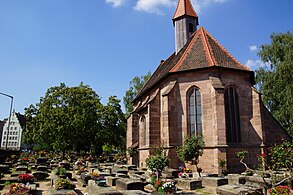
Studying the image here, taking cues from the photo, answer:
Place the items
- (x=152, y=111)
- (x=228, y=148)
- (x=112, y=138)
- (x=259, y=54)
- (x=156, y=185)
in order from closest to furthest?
(x=156, y=185) < (x=228, y=148) < (x=152, y=111) < (x=259, y=54) < (x=112, y=138)

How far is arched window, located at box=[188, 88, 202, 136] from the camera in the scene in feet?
60.3

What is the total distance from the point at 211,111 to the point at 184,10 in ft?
45.8

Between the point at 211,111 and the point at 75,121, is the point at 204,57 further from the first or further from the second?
the point at 75,121

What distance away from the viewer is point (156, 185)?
426 inches

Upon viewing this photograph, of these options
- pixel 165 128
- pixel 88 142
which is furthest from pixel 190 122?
pixel 88 142

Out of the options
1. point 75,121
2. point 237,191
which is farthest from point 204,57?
point 75,121

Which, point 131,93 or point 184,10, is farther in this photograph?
point 131,93

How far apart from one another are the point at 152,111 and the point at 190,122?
352cm

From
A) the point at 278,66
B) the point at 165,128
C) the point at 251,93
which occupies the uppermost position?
the point at 278,66

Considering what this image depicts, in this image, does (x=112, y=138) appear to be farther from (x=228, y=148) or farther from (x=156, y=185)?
(x=156, y=185)

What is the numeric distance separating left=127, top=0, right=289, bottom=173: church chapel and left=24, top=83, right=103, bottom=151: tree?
1569 centimetres

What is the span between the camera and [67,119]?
33531mm

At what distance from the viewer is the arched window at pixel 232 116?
17.9 meters

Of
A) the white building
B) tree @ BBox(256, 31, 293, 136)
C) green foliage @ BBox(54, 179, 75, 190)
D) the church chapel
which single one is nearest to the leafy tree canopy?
the church chapel
